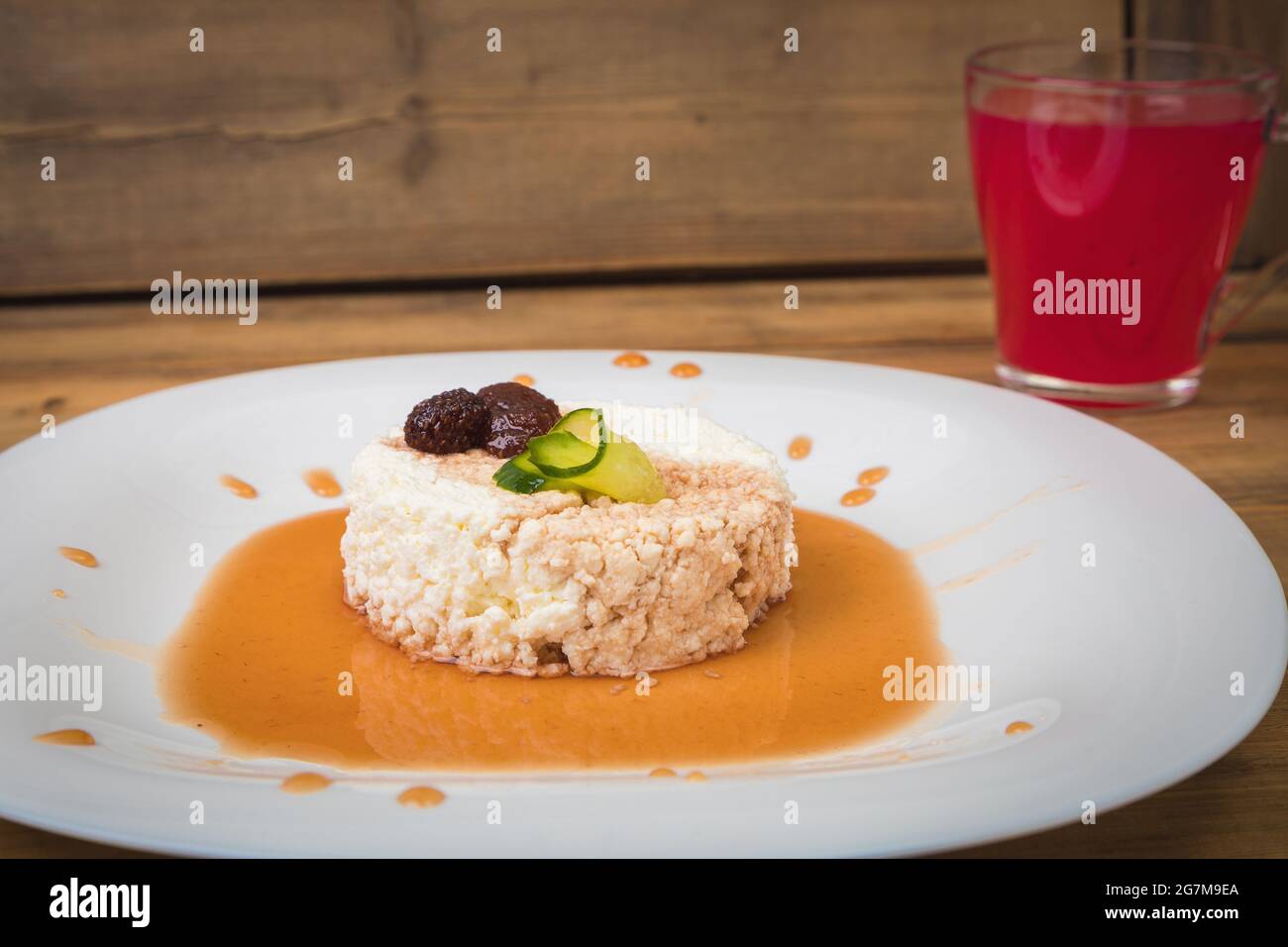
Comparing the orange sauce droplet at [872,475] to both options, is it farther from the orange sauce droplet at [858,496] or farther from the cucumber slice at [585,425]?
the cucumber slice at [585,425]

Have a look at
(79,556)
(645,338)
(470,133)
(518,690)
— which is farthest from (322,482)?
(470,133)

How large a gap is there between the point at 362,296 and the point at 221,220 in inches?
15.9

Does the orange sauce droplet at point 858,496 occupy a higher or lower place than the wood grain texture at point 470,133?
lower

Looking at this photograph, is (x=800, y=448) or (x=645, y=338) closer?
(x=800, y=448)

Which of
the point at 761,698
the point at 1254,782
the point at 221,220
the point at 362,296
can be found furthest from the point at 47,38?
the point at 1254,782

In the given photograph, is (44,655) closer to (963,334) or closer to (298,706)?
(298,706)

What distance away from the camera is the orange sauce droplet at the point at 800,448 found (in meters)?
2.21

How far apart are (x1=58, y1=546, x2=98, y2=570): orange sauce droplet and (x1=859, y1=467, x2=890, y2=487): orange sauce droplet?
43.1 inches

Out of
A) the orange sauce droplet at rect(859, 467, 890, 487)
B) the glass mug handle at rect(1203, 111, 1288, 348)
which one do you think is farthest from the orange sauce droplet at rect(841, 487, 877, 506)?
the glass mug handle at rect(1203, 111, 1288, 348)

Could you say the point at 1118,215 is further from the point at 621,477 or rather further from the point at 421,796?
the point at 421,796

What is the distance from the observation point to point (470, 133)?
3.40 metres

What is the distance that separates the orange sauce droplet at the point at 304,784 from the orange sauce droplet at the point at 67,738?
0.73 feet

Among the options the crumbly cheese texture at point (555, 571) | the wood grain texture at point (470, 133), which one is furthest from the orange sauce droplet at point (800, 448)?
the wood grain texture at point (470, 133)

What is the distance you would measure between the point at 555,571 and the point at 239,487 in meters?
0.68
